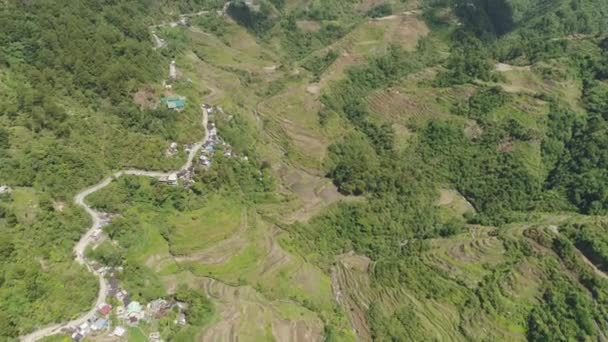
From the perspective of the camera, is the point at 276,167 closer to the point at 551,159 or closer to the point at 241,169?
the point at 241,169

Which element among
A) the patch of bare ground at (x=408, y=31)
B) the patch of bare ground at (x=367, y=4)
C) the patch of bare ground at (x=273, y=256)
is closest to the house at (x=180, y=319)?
the patch of bare ground at (x=273, y=256)

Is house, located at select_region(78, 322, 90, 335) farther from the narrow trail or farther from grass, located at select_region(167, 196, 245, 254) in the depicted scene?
grass, located at select_region(167, 196, 245, 254)

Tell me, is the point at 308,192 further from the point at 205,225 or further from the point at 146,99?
the point at 146,99

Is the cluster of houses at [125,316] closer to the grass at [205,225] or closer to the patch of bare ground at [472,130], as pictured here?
the grass at [205,225]

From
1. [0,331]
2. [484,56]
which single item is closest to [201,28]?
[484,56]

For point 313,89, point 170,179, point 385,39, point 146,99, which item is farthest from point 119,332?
point 385,39
